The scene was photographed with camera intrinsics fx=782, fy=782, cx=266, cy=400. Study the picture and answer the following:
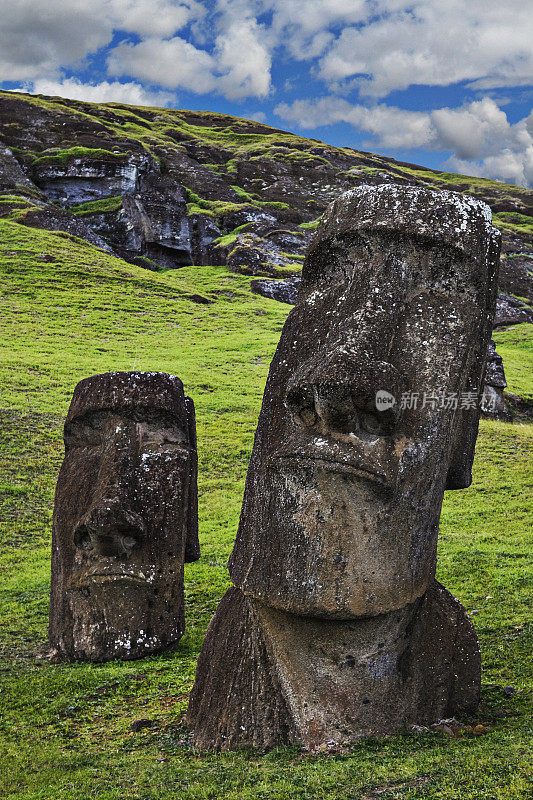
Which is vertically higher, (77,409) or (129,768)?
(77,409)

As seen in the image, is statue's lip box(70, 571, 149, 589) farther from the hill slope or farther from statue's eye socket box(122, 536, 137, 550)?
the hill slope

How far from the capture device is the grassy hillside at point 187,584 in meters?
4.58

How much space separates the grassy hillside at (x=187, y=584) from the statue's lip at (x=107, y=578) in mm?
813

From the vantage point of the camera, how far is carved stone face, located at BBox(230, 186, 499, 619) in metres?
5.03

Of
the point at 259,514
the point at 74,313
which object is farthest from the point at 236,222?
the point at 259,514

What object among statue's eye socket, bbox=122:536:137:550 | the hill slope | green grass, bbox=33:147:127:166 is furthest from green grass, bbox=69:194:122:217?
statue's eye socket, bbox=122:536:137:550

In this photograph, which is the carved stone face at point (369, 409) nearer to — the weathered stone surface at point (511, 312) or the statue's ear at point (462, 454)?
the statue's ear at point (462, 454)

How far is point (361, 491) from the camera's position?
5035mm

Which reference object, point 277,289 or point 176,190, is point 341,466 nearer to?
point 277,289

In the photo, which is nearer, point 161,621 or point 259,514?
point 259,514

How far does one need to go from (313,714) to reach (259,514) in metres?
1.36

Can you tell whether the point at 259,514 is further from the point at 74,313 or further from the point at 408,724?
the point at 74,313

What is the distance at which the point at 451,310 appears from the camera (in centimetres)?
549

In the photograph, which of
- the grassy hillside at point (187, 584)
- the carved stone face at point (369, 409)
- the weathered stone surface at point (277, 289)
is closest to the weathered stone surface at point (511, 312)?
the grassy hillside at point (187, 584)
